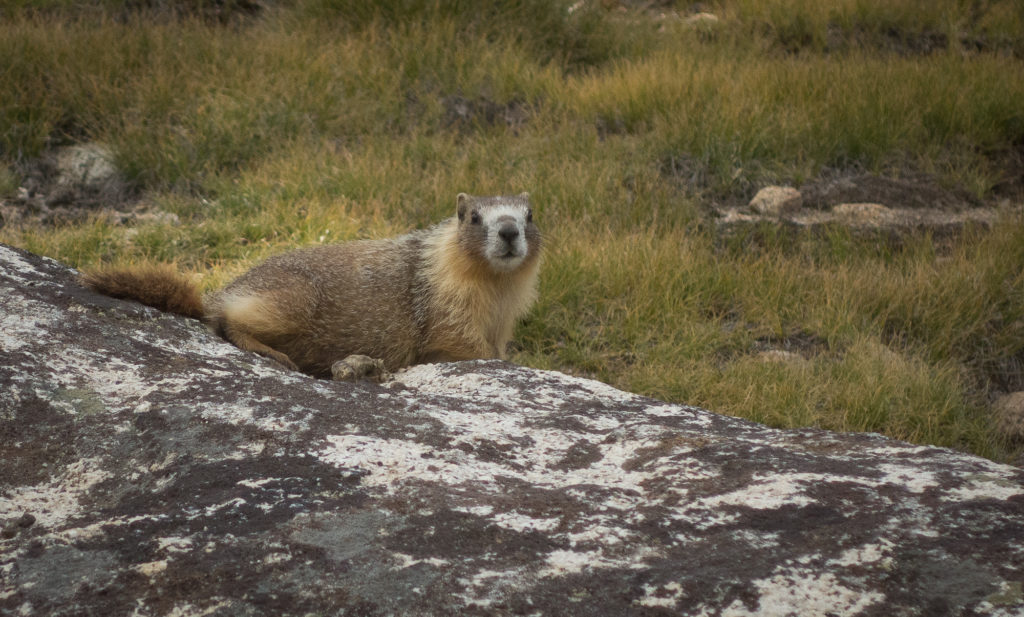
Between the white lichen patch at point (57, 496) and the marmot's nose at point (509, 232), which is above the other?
the marmot's nose at point (509, 232)

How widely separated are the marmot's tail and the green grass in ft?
7.17

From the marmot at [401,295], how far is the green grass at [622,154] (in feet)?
2.73

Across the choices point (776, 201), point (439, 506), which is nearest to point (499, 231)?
point (439, 506)

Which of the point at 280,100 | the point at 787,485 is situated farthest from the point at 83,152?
the point at 787,485

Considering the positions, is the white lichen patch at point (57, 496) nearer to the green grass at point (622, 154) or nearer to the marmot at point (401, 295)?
the marmot at point (401, 295)

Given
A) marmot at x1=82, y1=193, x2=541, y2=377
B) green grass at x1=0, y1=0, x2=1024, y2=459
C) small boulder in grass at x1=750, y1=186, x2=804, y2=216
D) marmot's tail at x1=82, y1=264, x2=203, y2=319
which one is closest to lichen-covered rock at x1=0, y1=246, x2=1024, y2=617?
marmot's tail at x1=82, y1=264, x2=203, y2=319

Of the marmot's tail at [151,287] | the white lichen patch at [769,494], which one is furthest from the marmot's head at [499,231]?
the white lichen patch at [769,494]

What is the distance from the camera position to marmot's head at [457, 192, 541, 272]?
5.89 meters

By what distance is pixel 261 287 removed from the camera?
5633 millimetres

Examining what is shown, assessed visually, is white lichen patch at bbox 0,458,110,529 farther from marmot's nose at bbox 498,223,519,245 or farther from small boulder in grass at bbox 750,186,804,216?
small boulder in grass at bbox 750,186,804,216

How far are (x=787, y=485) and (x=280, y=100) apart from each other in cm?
806

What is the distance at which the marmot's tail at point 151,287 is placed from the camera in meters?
4.35

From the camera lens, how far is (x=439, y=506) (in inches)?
107

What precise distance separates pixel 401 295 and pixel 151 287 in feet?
6.20
